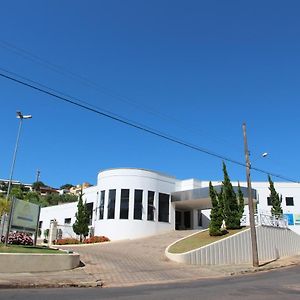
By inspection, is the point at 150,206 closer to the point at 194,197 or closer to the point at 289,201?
the point at 194,197

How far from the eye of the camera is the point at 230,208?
28.5 meters

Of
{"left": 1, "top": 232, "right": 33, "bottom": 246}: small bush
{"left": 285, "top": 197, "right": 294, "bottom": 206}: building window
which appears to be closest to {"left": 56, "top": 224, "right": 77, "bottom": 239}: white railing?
{"left": 1, "top": 232, "right": 33, "bottom": 246}: small bush

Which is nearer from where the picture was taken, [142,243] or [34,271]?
[34,271]

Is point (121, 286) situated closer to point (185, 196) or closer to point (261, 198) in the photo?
point (185, 196)

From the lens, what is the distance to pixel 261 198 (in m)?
49.8

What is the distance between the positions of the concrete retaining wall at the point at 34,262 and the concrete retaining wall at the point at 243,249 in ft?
24.5

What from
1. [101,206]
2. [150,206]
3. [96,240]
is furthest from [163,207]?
[96,240]

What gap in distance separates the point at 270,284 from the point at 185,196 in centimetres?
2357

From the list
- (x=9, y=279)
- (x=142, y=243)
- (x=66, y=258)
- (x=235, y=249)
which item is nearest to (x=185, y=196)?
(x=142, y=243)

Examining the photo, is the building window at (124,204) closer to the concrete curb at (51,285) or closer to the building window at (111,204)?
the building window at (111,204)

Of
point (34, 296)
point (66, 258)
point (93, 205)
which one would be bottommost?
→ point (34, 296)

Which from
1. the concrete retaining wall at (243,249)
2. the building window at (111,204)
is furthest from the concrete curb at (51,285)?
the building window at (111,204)

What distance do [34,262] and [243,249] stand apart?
14627 mm

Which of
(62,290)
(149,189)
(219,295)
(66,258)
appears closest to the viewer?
(219,295)
